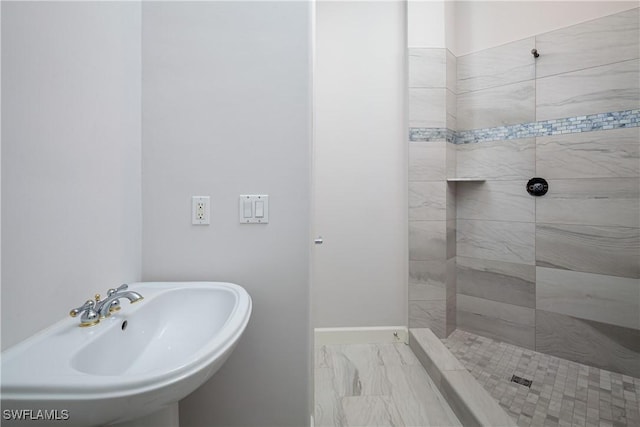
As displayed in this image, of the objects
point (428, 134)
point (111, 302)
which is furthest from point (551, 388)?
point (111, 302)

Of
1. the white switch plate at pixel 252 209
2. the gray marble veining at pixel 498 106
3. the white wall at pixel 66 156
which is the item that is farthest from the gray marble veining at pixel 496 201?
the white wall at pixel 66 156

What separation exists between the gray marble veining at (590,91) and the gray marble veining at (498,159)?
0.23 m

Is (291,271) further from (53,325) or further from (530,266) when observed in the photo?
(530,266)

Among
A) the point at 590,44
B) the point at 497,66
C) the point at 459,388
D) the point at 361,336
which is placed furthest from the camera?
the point at 361,336

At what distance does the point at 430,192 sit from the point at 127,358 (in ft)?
6.36

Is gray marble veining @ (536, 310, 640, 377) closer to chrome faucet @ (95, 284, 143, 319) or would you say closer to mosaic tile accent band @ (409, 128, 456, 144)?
mosaic tile accent band @ (409, 128, 456, 144)

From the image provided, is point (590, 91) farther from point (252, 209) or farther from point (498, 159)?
point (252, 209)

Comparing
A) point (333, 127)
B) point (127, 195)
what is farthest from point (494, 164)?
point (127, 195)

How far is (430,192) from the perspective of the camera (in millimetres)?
2066

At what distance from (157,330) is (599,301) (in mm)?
2349

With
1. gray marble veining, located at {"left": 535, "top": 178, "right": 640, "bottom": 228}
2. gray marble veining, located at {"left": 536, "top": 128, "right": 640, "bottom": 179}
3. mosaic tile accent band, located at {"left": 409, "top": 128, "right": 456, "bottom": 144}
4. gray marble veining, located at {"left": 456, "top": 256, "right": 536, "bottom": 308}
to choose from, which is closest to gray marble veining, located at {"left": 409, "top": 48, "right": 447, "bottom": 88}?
mosaic tile accent band, located at {"left": 409, "top": 128, "right": 456, "bottom": 144}

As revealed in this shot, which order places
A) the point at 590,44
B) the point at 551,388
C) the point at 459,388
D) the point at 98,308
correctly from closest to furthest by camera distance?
1. the point at 98,308
2. the point at 459,388
3. the point at 551,388
4. the point at 590,44

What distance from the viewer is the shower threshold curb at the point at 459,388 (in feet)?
4.04

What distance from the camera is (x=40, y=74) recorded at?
0.70m
